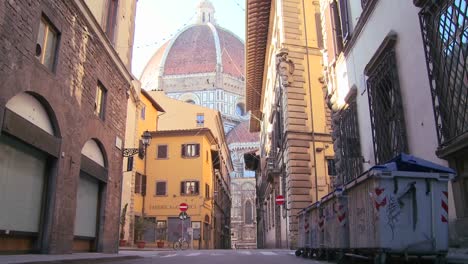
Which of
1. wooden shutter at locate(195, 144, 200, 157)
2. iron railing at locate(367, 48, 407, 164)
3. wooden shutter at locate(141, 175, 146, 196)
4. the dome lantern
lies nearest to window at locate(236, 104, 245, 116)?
the dome lantern

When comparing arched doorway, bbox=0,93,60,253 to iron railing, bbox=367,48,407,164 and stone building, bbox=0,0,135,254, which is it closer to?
stone building, bbox=0,0,135,254

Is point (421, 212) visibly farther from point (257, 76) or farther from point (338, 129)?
point (257, 76)

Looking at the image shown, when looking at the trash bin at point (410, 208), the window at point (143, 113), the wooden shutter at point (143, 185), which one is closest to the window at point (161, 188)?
the wooden shutter at point (143, 185)

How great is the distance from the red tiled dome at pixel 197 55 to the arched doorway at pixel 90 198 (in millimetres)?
85904

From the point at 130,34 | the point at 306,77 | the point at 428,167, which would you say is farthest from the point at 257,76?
the point at 428,167

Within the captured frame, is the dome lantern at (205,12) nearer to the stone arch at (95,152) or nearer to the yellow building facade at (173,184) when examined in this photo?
the yellow building facade at (173,184)

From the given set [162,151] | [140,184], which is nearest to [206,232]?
[140,184]

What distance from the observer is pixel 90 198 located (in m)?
14.8

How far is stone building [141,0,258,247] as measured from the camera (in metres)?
95.4

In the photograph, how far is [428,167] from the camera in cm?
775

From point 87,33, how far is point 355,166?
9118mm

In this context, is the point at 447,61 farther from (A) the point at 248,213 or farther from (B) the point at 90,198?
(A) the point at 248,213

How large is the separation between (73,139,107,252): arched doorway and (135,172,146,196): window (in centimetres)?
2121

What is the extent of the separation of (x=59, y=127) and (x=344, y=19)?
10055 millimetres
